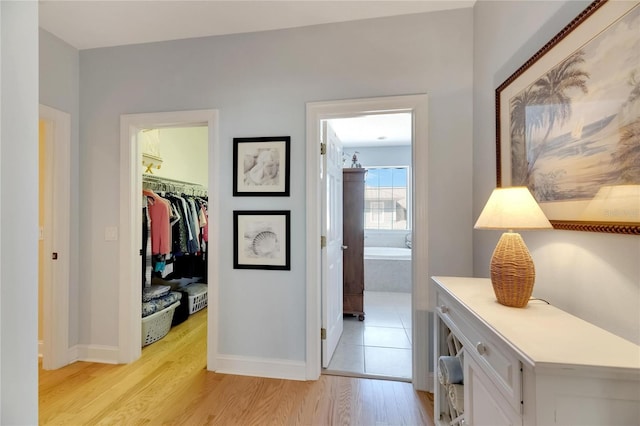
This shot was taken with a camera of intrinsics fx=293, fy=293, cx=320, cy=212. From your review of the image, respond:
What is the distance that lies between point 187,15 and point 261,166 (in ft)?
3.89

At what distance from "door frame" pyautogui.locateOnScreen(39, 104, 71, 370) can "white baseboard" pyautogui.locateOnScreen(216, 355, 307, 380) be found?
1.34 m

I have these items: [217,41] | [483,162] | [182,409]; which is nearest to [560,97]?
[483,162]

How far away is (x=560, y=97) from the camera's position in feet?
3.81

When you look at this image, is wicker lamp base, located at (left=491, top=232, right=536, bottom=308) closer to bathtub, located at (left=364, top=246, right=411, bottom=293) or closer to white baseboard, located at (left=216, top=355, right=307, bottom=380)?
white baseboard, located at (left=216, top=355, right=307, bottom=380)

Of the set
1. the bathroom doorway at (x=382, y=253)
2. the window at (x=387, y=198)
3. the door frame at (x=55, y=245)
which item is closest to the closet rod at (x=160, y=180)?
the door frame at (x=55, y=245)

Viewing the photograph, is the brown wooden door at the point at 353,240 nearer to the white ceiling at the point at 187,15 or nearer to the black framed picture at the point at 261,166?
the black framed picture at the point at 261,166

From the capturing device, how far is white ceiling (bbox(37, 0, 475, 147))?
1994 mm

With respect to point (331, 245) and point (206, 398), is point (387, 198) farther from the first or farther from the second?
point (206, 398)

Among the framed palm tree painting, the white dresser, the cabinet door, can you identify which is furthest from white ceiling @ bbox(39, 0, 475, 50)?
the cabinet door

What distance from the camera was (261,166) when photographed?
88.7 inches

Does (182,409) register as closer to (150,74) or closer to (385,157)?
(150,74)

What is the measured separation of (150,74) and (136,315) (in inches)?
79.8

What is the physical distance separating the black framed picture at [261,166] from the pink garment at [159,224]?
115 cm

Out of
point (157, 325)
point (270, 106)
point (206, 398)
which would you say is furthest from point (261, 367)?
point (270, 106)
